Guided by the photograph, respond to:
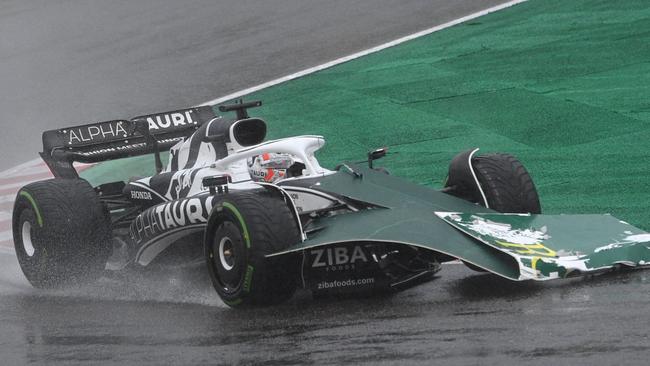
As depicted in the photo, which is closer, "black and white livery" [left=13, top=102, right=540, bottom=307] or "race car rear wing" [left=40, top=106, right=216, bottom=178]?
"black and white livery" [left=13, top=102, right=540, bottom=307]

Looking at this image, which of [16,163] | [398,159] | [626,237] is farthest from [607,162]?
[16,163]

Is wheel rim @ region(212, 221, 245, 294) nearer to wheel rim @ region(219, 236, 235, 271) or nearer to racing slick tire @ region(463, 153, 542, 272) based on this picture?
wheel rim @ region(219, 236, 235, 271)

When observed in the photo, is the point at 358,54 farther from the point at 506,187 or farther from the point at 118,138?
the point at 506,187

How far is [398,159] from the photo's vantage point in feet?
42.5

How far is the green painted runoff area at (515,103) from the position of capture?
11828 millimetres

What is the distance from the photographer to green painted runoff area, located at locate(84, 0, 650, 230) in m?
11.8

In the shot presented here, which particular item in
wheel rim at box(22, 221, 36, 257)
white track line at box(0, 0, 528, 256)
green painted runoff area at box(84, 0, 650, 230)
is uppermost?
wheel rim at box(22, 221, 36, 257)

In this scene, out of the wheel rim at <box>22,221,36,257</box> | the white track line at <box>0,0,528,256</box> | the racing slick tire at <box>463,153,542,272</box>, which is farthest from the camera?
the white track line at <box>0,0,528,256</box>

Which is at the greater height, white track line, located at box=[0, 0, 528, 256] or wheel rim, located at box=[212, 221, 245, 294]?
wheel rim, located at box=[212, 221, 245, 294]

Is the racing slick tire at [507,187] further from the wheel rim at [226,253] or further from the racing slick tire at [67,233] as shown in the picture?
the racing slick tire at [67,233]

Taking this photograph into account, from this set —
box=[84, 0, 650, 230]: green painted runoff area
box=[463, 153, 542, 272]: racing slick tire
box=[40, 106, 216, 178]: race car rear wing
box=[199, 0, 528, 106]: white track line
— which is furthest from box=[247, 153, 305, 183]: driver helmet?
box=[199, 0, 528, 106]: white track line

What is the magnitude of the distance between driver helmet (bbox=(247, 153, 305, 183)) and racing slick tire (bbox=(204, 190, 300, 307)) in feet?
2.66

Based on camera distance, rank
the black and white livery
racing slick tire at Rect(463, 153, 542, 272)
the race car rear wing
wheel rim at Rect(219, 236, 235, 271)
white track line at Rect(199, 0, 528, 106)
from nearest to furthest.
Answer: the black and white livery
wheel rim at Rect(219, 236, 235, 271)
racing slick tire at Rect(463, 153, 542, 272)
the race car rear wing
white track line at Rect(199, 0, 528, 106)

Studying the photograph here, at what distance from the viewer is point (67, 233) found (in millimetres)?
9930
